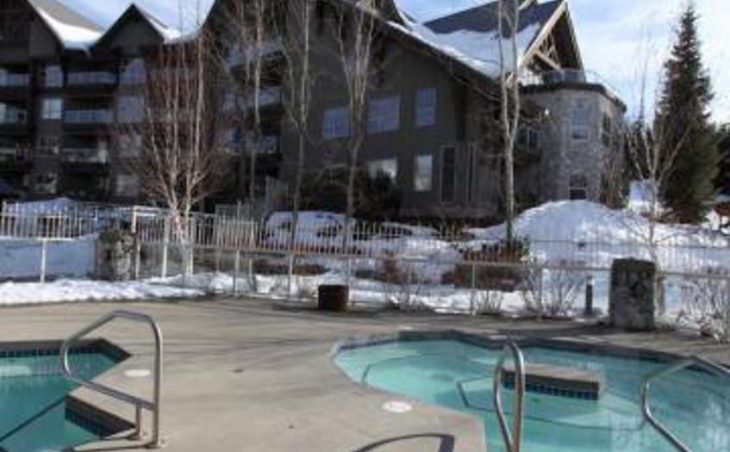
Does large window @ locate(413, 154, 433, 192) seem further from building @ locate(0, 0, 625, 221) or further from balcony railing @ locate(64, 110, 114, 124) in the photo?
balcony railing @ locate(64, 110, 114, 124)

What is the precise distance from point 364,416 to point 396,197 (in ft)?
95.5

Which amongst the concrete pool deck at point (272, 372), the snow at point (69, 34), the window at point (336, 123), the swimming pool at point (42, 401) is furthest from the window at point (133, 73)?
the swimming pool at point (42, 401)

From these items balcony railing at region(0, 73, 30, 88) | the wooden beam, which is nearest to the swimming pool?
the wooden beam

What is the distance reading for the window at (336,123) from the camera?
39.9 m

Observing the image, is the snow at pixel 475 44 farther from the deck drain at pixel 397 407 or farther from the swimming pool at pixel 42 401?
the deck drain at pixel 397 407

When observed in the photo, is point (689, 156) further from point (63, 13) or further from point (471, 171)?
point (63, 13)

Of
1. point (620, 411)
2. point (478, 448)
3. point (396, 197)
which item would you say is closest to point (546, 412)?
point (620, 411)

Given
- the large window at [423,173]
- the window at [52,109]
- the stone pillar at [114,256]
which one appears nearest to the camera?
the stone pillar at [114,256]

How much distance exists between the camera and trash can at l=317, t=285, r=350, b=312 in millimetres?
16578

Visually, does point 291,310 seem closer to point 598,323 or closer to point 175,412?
point 598,323

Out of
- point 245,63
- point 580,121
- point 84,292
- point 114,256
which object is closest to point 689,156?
point 580,121

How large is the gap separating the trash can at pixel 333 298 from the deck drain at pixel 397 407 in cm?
852

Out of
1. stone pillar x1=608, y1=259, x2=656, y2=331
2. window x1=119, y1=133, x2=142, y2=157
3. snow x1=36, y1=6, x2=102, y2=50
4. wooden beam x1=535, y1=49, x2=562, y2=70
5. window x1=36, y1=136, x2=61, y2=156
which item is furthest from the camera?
window x1=36, y1=136, x2=61, y2=156

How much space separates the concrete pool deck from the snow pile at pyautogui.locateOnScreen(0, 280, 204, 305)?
59 centimetres
